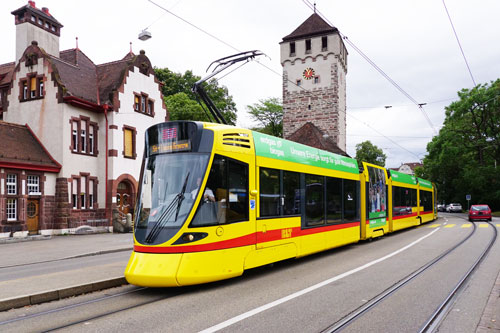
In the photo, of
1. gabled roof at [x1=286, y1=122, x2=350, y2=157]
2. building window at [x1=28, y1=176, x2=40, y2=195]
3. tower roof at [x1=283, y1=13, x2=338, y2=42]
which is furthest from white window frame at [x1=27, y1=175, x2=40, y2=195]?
tower roof at [x1=283, y1=13, x2=338, y2=42]

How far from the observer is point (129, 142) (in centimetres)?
2952

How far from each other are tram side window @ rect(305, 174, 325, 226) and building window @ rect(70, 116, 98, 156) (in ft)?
62.2

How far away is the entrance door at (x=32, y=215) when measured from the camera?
23578 mm

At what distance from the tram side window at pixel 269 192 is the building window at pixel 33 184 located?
18.5 meters

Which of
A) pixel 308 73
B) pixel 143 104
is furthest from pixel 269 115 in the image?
pixel 143 104

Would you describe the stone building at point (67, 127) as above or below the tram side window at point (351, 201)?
above

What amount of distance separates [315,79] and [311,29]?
18.4 feet

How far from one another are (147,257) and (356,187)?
925 cm

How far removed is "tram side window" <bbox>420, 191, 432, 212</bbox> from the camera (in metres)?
27.8

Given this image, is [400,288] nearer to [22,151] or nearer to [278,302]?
[278,302]

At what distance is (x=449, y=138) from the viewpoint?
2111 inches

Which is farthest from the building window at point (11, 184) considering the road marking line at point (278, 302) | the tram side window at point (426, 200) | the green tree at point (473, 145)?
the green tree at point (473, 145)

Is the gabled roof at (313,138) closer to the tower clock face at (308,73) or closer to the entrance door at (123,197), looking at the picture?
the tower clock face at (308,73)

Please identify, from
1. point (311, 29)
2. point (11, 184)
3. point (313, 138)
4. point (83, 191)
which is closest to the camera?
point (11, 184)
